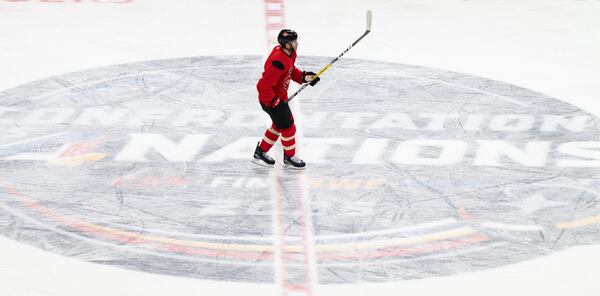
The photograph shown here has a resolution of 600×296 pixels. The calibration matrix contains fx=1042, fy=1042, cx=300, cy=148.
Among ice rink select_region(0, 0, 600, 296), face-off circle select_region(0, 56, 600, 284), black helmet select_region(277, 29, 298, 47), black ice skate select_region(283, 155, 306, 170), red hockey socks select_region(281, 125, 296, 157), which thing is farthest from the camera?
black ice skate select_region(283, 155, 306, 170)

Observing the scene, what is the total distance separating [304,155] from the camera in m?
7.94

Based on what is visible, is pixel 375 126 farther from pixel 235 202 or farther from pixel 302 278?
pixel 302 278

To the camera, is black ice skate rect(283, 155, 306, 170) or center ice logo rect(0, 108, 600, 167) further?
center ice logo rect(0, 108, 600, 167)

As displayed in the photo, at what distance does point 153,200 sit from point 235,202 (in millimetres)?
554

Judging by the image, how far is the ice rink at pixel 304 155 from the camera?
240 inches

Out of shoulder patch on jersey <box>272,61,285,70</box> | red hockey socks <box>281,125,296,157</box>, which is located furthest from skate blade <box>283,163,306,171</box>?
shoulder patch on jersey <box>272,61,285,70</box>

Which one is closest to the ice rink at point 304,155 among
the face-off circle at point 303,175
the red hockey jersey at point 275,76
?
the face-off circle at point 303,175

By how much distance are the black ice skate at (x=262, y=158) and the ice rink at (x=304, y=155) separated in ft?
0.27

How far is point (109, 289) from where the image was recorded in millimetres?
5781

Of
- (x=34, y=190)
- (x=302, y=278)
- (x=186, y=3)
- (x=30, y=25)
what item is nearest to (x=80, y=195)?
(x=34, y=190)

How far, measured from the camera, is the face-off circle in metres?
6.32

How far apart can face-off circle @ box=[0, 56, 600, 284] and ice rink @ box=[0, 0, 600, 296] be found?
20 millimetres

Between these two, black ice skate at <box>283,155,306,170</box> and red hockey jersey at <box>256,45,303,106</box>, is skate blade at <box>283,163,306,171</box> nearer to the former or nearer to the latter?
black ice skate at <box>283,155,306,170</box>

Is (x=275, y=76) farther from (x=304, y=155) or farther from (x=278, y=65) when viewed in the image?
(x=304, y=155)
